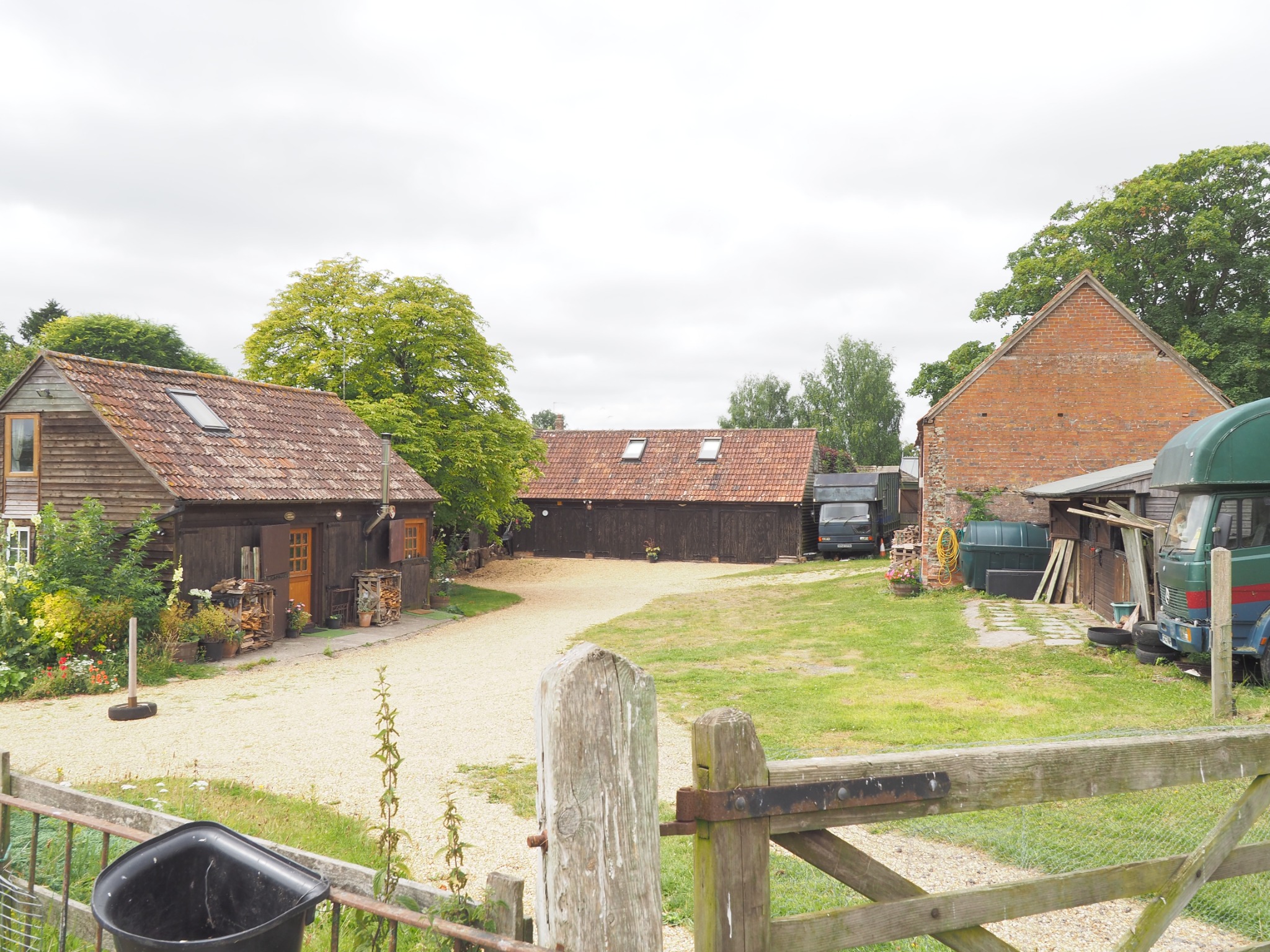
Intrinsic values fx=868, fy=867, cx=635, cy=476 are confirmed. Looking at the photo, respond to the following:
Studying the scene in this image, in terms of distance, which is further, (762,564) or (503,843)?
(762,564)

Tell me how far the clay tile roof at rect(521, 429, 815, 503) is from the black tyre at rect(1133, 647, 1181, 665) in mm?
21053

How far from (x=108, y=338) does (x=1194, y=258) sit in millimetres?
48545

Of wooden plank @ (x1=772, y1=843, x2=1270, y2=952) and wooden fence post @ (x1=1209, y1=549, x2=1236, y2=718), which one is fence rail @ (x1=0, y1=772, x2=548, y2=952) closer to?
wooden plank @ (x1=772, y1=843, x2=1270, y2=952)

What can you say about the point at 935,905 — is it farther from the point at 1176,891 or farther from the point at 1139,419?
the point at 1139,419

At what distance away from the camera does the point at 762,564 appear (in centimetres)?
3250

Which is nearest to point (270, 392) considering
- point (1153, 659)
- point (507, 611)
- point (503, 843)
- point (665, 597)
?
point (507, 611)

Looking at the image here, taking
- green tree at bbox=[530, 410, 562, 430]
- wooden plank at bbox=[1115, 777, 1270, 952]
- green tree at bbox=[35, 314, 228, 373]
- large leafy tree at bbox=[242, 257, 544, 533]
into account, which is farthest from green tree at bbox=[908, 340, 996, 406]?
green tree at bbox=[530, 410, 562, 430]

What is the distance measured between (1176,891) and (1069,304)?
20353 millimetres

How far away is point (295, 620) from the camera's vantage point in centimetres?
1606

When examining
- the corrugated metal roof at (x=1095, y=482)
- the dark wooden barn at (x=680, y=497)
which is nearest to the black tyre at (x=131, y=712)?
the corrugated metal roof at (x=1095, y=482)

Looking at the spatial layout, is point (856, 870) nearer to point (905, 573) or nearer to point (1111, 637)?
point (1111, 637)

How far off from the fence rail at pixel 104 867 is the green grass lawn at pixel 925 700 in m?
2.44

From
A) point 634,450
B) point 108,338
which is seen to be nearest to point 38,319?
point 108,338

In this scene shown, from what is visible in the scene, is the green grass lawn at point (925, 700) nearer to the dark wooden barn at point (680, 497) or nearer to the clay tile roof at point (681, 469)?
the dark wooden barn at point (680, 497)
